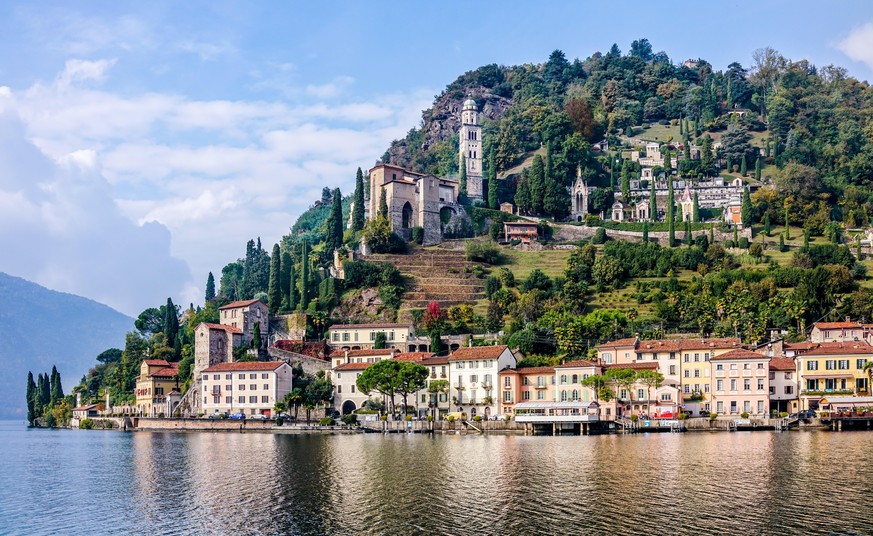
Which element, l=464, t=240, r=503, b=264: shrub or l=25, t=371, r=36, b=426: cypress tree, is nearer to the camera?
l=464, t=240, r=503, b=264: shrub

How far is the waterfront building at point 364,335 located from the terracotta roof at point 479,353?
14.0 m

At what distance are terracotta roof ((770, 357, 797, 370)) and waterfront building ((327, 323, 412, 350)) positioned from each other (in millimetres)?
37474

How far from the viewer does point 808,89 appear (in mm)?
172500

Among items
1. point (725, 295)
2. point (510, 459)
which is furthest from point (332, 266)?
point (510, 459)

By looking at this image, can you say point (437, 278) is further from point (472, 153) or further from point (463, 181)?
point (472, 153)

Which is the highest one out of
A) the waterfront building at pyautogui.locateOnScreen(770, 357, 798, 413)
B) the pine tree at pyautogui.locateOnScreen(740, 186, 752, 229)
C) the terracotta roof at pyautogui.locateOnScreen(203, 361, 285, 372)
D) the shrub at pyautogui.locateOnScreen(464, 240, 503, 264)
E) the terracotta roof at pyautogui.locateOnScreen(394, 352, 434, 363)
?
the pine tree at pyautogui.locateOnScreen(740, 186, 752, 229)

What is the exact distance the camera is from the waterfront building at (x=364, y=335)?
10181 centimetres

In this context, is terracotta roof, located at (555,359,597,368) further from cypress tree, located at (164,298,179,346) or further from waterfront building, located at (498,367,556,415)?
cypress tree, located at (164,298,179,346)

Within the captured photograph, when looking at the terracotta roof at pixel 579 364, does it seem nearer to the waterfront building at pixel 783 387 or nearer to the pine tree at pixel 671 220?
the waterfront building at pixel 783 387

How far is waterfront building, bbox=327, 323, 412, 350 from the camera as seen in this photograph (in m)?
102

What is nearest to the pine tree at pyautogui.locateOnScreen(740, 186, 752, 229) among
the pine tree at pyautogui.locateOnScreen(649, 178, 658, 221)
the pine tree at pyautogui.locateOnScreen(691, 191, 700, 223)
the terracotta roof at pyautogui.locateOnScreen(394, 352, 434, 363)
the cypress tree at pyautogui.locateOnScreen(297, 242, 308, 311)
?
the pine tree at pyautogui.locateOnScreen(691, 191, 700, 223)

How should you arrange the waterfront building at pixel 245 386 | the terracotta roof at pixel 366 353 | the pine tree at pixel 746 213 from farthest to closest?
the pine tree at pixel 746 213, the waterfront building at pixel 245 386, the terracotta roof at pixel 366 353

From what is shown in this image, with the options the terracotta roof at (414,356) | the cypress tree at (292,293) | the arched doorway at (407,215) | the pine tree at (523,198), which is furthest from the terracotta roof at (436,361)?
the pine tree at (523,198)

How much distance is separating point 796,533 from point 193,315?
108 m
